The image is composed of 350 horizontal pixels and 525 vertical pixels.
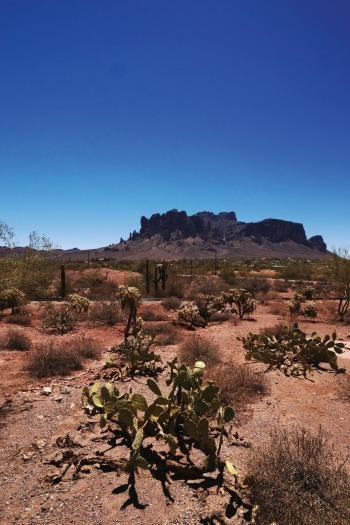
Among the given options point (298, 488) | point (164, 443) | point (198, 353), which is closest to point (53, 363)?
point (198, 353)

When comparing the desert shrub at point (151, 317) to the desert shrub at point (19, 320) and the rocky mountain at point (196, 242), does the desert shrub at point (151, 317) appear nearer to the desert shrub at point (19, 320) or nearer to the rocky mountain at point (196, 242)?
the desert shrub at point (19, 320)

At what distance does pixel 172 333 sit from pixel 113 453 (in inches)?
278

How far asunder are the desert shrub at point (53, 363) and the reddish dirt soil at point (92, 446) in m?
0.23

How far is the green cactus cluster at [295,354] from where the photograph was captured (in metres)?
8.65

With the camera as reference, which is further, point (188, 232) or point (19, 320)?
point (188, 232)

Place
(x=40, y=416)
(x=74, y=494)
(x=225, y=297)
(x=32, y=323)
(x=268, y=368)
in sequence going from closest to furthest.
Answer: (x=74, y=494) → (x=40, y=416) → (x=268, y=368) → (x=32, y=323) → (x=225, y=297)

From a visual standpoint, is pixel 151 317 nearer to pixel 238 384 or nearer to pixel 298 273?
pixel 238 384

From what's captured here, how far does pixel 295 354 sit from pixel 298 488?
6.06 meters

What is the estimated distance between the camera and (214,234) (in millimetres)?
188250

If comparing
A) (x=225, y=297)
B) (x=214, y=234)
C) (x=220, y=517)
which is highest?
(x=214, y=234)

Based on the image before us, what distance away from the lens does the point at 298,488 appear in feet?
A: 12.1

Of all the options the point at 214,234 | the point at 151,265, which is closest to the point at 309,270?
the point at 151,265

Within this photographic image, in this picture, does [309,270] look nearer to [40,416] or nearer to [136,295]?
[136,295]

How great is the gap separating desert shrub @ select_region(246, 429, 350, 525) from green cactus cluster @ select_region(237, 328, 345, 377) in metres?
4.47
